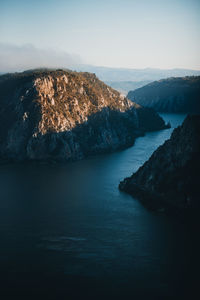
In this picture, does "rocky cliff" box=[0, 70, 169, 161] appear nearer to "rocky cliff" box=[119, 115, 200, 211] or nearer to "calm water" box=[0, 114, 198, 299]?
"calm water" box=[0, 114, 198, 299]

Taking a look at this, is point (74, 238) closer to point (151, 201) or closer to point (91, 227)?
point (91, 227)

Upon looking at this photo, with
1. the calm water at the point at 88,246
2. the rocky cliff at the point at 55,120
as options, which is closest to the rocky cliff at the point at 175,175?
the calm water at the point at 88,246

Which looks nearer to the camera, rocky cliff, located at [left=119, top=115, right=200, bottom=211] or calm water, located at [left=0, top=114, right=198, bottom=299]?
calm water, located at [left=0, top=114, right=198, bottom=299]

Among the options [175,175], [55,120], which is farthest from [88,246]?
[55,120]

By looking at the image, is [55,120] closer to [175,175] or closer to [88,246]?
[175,175]

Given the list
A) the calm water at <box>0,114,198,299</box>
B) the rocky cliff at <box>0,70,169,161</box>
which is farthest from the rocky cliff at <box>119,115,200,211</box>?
the rocky cliff at <box>0,70,169,161</box>

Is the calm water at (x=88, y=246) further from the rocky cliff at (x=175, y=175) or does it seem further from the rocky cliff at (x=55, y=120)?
the rocky cliff at (x=55, y=120)

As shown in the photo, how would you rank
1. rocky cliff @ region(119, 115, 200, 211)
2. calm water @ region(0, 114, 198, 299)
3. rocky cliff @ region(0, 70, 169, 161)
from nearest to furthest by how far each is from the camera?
calm water @ region(0, 114, 198, 299) → rocky cliff @ region(119, 115, 200, 211) → rocky cliff @ region(0, 70, 169, 161)
